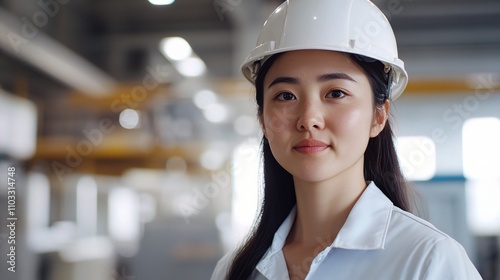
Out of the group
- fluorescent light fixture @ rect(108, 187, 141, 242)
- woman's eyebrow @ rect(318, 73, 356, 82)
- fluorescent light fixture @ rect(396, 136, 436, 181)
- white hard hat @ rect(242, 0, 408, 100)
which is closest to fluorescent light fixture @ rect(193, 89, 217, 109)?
fluorescent light fixture @ rect(108, 187, 141, 242)

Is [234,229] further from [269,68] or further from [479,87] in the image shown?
[269,68]

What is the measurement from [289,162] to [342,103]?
0.74 ft

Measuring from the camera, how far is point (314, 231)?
1.84 meters

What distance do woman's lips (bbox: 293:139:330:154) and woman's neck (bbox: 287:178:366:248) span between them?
0.15m

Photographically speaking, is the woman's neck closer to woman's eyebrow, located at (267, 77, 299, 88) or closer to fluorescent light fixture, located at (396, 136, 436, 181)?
woman's eyebrow, located at (267, 77, 299, 88)

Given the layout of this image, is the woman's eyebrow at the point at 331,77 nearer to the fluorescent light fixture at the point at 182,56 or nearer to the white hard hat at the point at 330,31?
the white hard hat at the point at 330,31

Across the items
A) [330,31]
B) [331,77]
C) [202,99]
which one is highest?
[202,99]

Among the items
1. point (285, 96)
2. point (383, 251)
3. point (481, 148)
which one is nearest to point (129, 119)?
point (481, 148)

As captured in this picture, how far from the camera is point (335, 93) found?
67.1 inches

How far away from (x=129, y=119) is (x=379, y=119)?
5.97 meters

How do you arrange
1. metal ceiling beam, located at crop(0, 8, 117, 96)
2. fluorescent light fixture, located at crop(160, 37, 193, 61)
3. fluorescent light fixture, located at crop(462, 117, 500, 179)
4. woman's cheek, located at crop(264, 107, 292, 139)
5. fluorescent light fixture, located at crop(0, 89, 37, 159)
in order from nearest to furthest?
woman's cheek, located at crop(264, 107, 292, 139) < fluorescent light fixture, located at crop(462, 117, 500, 179) < metal ceiling beam, located at crop(0, 8, 117, 96) < fluorescent light fixture, located at crop(0, 89, 37, 159) < fluorescent light fixture, located at crop(160, 37, 193, 61)

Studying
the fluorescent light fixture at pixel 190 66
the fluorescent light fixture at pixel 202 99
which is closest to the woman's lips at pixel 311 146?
the fluorescent light fixture at pixel 202 99

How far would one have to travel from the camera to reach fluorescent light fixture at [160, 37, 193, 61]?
8.45 metres

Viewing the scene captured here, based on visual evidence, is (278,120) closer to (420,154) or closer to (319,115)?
(319,115)
